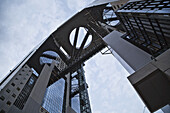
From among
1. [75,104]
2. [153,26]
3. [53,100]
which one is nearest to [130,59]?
[153,26]

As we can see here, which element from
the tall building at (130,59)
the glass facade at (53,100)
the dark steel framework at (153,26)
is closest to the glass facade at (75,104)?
the tall building at (130,59)

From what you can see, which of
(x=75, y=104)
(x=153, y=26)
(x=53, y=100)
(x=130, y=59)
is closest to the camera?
(x=130, y=59)

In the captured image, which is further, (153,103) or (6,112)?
(6,112)

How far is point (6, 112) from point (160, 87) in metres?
16.4

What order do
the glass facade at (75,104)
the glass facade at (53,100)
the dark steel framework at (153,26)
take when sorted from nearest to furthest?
the dark steel framework at (153,26) → the glass facade at (53,100) → the glass facade at (75,104)

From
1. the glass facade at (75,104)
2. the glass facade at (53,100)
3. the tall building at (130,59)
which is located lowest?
the glass facade at (75,104)

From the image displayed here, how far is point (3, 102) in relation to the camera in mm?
15352

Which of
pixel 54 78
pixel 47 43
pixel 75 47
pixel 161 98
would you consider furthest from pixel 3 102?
pixel 75 47

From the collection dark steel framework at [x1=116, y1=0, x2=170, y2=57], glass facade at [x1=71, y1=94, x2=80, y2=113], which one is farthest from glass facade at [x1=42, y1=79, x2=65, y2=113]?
dark steel framework at [x1=116, y1=0, x2=170, y2=57]

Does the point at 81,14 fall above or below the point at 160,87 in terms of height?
above

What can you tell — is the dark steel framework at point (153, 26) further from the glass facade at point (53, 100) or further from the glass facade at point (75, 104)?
the glass facade at point (53, 100)

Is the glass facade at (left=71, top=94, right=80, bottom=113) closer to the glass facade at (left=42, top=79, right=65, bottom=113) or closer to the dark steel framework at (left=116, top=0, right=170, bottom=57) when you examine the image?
the glass facade at (left=42, top=79, right=65, bottom=113)

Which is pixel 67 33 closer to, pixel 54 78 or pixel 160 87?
pixel 54 78

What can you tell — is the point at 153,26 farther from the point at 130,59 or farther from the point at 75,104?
the point at 75,104
